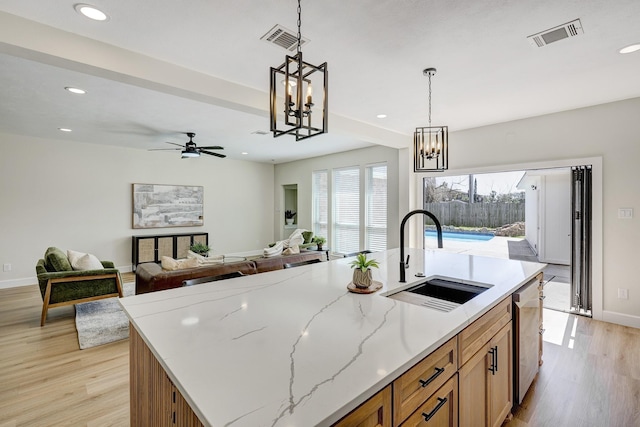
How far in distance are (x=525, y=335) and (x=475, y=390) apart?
0.90 metres

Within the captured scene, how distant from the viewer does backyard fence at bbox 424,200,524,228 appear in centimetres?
542

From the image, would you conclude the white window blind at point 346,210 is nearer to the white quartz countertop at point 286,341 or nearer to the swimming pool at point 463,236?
the swimming pool at point 463,236

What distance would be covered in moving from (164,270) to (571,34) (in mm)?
4451

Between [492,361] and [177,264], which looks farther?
[177,264]

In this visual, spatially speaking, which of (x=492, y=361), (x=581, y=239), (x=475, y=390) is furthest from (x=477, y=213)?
(x=475, y=390)

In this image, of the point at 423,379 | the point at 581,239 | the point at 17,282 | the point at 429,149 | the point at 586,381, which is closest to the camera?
the point at 423,379

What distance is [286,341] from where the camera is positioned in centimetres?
114

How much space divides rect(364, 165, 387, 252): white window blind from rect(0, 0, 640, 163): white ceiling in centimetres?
210

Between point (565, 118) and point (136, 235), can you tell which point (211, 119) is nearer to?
point (136, 235)

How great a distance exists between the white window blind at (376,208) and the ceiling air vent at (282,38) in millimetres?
4271

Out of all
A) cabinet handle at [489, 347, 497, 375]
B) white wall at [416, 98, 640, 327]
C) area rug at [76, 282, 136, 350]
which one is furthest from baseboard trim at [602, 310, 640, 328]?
area rug at [76, 282, 136, 350]

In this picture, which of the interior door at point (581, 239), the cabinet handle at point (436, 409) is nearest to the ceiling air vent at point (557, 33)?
the interior door at point (581, 239)

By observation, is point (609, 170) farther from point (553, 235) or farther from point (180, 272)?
point (180, 272)

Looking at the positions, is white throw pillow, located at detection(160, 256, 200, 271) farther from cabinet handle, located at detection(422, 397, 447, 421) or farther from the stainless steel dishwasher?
the stainless steel dishwasher
